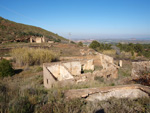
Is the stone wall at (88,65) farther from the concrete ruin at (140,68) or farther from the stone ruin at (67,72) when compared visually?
the concrete ruin at (140,68)

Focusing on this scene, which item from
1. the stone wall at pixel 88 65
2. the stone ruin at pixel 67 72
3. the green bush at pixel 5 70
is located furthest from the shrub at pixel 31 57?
the stone ruin at pixel 67 72

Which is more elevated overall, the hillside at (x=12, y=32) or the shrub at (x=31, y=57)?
the hillside at (x=12, y=32)

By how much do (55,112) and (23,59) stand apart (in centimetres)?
1232

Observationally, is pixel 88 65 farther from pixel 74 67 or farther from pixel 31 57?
pixel 31 57

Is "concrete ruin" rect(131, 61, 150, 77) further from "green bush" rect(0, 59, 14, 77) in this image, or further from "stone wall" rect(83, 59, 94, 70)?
"green bush" rect(0, 59, 14, 77)

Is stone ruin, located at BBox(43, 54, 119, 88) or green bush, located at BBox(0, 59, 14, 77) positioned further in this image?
green bush, located at BBox(0, 59, 14, 77)

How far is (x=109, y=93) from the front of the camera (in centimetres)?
339

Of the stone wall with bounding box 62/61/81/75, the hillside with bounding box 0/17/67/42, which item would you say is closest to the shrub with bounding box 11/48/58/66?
the stone wall with bounding box 62/61/81/75

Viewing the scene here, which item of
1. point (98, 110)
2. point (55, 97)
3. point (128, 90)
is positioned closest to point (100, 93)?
point (98, 110)

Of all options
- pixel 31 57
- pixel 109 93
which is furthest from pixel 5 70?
pixel 109 93

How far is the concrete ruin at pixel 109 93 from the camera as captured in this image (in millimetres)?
3253

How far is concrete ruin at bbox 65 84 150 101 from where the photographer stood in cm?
325

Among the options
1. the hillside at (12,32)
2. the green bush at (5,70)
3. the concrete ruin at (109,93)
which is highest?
the hillside at (12,32)

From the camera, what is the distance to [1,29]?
3297 cm
